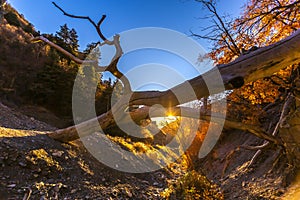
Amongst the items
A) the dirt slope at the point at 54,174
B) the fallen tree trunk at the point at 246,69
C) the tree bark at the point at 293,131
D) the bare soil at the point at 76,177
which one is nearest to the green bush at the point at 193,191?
the bare soil at the point at 76,177

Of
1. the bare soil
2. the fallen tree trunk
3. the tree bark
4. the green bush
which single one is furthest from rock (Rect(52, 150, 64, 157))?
the tree bark

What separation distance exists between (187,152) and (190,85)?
352 inches

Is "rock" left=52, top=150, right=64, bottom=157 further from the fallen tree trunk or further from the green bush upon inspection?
the fallen tree trunk

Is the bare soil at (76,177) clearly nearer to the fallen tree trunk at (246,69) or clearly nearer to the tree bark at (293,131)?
the tree bark at (293,131)

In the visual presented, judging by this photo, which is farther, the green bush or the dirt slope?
the green bush

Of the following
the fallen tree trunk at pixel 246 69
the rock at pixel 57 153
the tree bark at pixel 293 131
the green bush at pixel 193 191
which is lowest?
the green bush at pixel 193 191

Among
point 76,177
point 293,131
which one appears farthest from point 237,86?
point 76,177

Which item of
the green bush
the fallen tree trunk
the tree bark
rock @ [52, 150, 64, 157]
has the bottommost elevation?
the green bush

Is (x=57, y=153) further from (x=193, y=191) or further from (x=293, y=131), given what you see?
(x=293, y=131)

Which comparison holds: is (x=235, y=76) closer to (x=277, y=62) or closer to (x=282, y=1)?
(x=277, y=62)

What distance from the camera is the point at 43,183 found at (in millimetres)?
3500

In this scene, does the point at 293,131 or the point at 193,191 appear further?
the point at 193,191

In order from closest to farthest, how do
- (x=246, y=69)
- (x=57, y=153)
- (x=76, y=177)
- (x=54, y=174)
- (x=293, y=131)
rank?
(x=246, y=69)
(x=293, y=131)
(x=54, y=174)
(x=76, y=177)
(x=57, y=153)

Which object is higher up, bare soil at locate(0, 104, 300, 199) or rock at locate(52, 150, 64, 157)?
rock at locate(52, 150, 64, 157)
